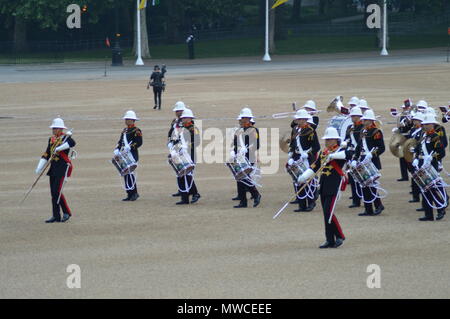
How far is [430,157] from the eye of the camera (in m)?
16.4

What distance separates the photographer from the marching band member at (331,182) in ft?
47.1

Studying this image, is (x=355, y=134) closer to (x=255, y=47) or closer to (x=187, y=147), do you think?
(x=187, y=147)

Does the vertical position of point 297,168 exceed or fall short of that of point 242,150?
it falls short

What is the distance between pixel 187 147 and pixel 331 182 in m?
4.82

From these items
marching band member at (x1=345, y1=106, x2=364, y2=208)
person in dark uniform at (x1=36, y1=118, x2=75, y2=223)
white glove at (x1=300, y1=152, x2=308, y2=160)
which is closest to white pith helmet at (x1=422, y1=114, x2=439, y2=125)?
marching band member at (x1=345, y1=106, x2=364, y2=208)

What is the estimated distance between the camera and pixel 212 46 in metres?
74.8

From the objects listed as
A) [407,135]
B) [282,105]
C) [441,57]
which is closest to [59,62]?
[441,57]

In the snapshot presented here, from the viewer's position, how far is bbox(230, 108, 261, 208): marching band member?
18047mm

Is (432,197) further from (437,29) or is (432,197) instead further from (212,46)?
(437,29)

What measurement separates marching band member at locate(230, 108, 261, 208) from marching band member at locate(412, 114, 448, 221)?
3105mm

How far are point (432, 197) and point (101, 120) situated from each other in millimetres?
18123

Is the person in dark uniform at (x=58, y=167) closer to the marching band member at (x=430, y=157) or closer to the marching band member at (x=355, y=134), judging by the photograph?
the marching band member at (x=355, y=134)

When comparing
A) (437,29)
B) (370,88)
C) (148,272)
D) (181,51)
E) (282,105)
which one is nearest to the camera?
(148,272)

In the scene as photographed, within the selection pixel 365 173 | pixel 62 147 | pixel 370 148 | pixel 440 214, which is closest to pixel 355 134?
pixel 370 148
